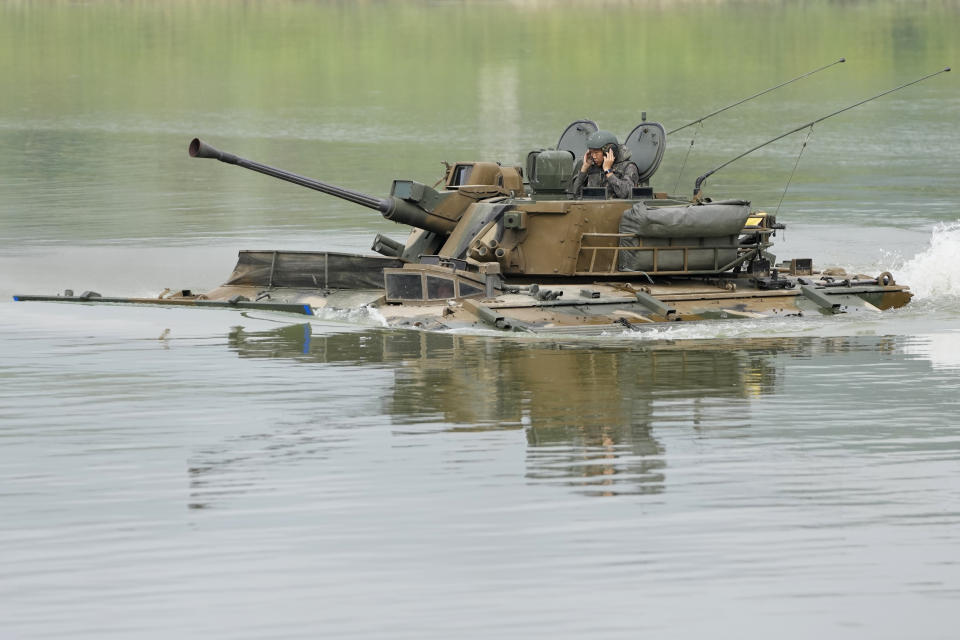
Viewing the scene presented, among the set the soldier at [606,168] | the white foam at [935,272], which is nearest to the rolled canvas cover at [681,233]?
the soldier at [606,168]

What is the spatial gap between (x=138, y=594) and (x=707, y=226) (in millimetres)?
16356

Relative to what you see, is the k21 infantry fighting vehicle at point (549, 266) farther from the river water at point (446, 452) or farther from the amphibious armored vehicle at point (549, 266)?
the river water at point (446, 452)

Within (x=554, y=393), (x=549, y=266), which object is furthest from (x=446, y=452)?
(x=549, y=266)

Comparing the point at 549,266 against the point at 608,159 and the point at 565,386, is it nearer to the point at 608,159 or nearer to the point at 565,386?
the point at 608,159

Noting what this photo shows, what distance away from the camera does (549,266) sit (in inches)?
1168

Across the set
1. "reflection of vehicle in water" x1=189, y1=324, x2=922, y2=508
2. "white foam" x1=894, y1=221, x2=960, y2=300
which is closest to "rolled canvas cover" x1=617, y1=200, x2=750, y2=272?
"reflection of vehicle in water" x1=189, y1=324, x2=922, y2=508

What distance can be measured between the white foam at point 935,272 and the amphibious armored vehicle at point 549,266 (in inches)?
169

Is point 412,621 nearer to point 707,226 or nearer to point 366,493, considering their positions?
point 366,493

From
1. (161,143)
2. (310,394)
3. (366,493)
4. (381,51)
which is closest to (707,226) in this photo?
(310,394)

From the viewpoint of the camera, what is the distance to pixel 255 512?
17.3 meters

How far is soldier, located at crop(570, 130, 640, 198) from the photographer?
1188 inches

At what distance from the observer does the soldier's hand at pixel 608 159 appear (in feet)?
99.2

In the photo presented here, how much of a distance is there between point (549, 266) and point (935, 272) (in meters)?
10.9

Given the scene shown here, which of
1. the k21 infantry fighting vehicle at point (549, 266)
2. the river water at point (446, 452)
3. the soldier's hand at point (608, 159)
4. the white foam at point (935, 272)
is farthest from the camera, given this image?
the white foam at point (935, 272)
